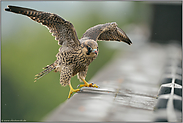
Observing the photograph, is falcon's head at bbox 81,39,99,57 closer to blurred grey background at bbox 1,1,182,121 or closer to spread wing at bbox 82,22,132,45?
spread wing at bbox 82,22,132,45

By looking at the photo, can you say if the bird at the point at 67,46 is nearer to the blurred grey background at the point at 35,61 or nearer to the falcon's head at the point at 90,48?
the falcon's head at the point at 90,48

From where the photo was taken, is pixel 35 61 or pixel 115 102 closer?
pixel 115 102

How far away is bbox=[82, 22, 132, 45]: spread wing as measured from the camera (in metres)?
3.44

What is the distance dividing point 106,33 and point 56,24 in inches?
45.6

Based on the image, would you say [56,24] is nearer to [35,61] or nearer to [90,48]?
[90,48]

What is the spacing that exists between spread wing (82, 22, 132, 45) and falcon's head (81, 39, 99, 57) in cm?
35

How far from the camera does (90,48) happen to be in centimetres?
297

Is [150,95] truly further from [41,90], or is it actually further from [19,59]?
[19,59]

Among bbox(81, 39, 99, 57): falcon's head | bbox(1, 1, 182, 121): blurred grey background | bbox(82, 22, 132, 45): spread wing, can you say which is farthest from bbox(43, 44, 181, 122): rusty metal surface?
bbox(1, 1, 182, 121): blurred grey background

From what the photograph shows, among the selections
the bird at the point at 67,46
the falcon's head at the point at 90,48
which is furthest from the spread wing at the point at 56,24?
the falcon's head at the point at 90,48

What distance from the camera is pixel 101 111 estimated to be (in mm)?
1777

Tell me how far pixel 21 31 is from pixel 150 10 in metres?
17.5

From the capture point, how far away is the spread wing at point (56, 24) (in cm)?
286

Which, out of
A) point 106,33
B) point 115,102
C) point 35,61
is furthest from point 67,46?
point 35,61
